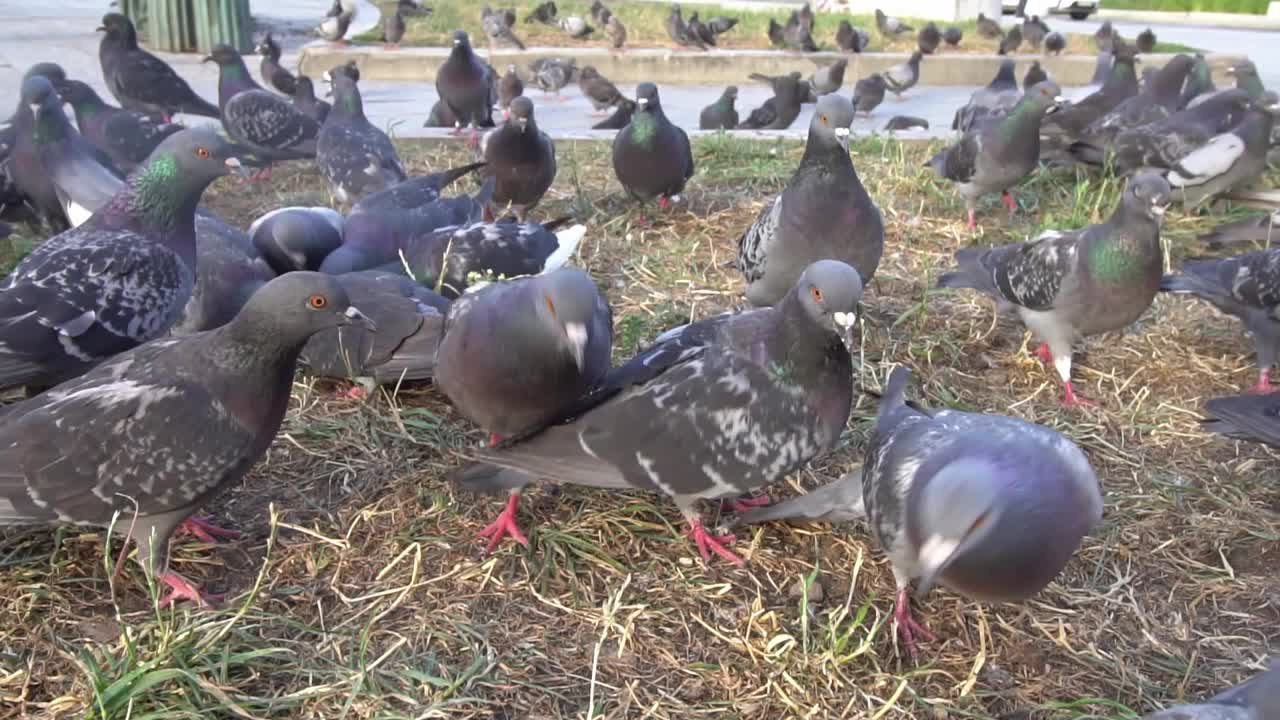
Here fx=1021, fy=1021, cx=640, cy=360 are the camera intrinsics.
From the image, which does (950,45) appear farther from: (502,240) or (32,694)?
(32,694)

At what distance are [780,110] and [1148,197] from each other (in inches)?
270

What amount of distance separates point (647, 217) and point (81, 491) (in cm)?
401

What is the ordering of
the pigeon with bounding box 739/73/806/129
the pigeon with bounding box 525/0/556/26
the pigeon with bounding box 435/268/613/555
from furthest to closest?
the pigeon with bounding box 525/0/556/26
the pigeon with bounding box 739/73/806/129
the pigeon with bounding box 435/268/613/555

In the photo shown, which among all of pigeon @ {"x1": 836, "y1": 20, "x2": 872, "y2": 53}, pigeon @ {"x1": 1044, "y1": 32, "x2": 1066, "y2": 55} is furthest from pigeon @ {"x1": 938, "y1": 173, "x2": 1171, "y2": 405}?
pigeon @ {"x1": 1044, "y1": 32, "x2": 1066, "y2": 55}

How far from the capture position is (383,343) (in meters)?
3.75

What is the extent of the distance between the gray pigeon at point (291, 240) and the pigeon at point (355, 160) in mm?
1110

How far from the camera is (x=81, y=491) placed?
104 inches

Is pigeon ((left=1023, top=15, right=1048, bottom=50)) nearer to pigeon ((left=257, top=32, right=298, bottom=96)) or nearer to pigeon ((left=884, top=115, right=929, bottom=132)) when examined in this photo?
pigeon ((left=884, top=115, right=929, bottom=132))

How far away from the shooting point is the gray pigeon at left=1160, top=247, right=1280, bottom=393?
167 inches

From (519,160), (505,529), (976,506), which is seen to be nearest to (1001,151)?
(519,160)

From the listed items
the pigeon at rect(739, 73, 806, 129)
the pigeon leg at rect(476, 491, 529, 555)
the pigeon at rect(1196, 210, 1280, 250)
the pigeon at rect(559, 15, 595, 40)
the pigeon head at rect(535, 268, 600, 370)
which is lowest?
the pigeon leg at rect(476, 491, 529, 555)

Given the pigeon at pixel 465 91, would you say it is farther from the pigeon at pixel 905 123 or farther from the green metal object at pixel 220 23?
the green metal object at pixel 220 23

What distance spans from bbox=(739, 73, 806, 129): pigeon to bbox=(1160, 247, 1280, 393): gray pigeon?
19.7ft

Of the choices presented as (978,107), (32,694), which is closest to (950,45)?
(978,107)
